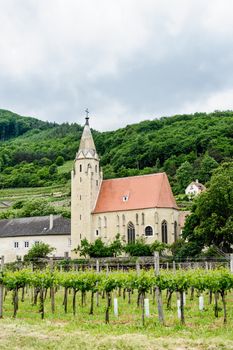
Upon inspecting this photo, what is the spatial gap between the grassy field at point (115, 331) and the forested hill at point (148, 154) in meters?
107

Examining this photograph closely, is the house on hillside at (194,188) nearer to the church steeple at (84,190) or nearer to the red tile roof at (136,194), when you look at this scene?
the red tile roof at (136,194)

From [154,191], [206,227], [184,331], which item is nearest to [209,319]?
[184,331]

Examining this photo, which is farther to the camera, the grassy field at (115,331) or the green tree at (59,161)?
the green tree at (59,161)

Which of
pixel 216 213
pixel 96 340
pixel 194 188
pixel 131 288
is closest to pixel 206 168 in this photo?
pixel 194 188

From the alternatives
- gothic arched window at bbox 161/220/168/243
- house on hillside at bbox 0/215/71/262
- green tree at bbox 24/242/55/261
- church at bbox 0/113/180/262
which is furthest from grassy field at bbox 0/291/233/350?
house on hillside at bbox 0/215/71/262

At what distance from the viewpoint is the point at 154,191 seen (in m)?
76.7

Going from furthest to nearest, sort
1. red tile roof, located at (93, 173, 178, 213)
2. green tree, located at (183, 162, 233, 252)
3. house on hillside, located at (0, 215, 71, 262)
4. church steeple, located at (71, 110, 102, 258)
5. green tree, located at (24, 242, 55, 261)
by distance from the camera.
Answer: house on hillside, located at (0, 215, 71, 262) → church steeple, located at (71, 110, 102, 258) → red tile roof, located at (93, 173, 178, 213) → green tree, located at (24, 242, 55, 261) → green tree, located at (183, 162, 233, 252)

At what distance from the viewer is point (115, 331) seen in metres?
19.8

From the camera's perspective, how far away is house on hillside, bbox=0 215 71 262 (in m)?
81.6

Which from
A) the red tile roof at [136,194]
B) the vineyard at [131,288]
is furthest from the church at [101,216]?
the vineyard at [131,288]

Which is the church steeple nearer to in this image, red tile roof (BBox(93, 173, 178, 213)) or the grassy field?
red tile roof (BBox(93, 173, 178, 213))

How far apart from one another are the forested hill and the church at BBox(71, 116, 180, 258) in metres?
52.5

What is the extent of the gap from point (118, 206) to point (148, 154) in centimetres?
8207

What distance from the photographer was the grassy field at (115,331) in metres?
17.3
